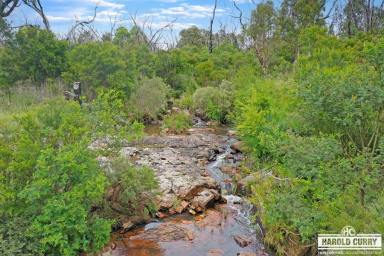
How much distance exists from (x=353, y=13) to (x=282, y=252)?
37140mm

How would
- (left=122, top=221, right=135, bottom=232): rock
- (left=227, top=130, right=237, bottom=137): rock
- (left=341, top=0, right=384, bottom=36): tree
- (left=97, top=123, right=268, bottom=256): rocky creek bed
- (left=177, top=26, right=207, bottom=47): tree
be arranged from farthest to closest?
(left=177, top=26, right=207, bottom=47): tree
(left=341, top=0, right=384, bottom=36): tree
(left=227, top=130, right=237, bottom=137): rock
(left=122, top=221, right=135, bottom=232): rock
(left=97, top=123, right=268, bottom=256): rocky creek bed

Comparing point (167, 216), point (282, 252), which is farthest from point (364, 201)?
point (167, 216)

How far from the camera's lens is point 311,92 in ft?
23.6

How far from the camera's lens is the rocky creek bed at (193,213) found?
7141 mm

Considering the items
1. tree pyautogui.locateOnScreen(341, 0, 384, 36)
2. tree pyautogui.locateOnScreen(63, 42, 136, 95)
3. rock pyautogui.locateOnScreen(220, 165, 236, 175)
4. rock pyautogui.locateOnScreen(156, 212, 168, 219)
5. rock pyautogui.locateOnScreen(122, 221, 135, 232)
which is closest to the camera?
rock pyautogui.locateOnScreen(122, 221, 135, 232)

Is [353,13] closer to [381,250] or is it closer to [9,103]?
[9,103]

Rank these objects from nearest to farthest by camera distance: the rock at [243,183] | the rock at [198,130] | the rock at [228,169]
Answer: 1. the rock at [243,183]
2. the rock at [228,169]
3. the rock at [198,130]

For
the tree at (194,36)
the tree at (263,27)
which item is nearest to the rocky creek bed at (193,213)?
the tree at (263,27)

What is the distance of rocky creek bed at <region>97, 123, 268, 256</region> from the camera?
7.14 metres

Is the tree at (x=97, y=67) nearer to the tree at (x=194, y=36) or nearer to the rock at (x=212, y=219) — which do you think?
the rock at (x=212, y=219)

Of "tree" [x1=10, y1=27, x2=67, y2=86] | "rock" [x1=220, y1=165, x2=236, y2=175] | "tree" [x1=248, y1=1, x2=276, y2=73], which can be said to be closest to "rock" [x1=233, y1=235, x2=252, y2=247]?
"rock" [x1=220, y1=165, x2=236, y2=175]

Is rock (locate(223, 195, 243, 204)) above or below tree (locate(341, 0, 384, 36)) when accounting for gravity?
below

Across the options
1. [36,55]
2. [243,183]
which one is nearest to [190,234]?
[243,183]

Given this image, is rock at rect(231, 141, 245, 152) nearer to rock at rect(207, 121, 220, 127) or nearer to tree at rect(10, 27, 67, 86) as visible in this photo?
rock at rect(207, 121, 220, 127)
